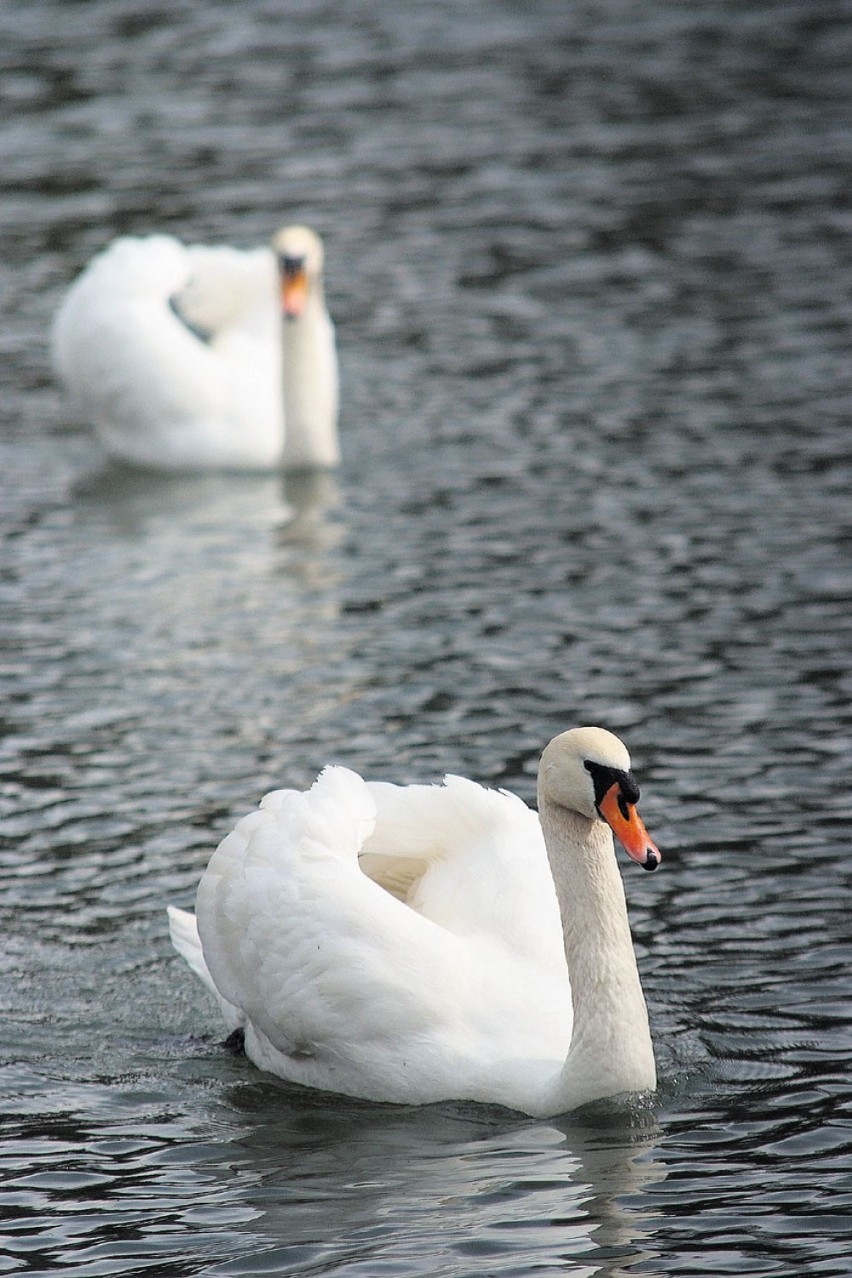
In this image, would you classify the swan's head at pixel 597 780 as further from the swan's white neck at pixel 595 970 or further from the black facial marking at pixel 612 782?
the swan's white neck at pixel 595 970

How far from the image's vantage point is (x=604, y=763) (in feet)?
24.3

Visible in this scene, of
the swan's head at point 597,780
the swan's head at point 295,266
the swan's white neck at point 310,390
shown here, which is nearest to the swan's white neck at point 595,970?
the swan's head at point 597,780

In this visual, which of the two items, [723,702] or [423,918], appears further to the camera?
[723,702]

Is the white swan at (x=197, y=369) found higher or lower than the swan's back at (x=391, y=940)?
higher

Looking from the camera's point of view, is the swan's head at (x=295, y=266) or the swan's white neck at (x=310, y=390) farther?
the swan's head at (x=295, y=266)

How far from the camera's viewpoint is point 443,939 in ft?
25.9

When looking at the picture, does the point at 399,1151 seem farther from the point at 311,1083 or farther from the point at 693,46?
the point at 693,46

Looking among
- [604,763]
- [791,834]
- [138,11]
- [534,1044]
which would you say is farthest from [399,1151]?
[138,11]

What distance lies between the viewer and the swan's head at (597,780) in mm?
7379

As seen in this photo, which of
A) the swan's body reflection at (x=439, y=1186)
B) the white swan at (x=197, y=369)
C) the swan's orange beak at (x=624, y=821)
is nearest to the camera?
the swan's body reflection at (x=439, y=1186)

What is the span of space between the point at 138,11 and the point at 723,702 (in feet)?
64.3

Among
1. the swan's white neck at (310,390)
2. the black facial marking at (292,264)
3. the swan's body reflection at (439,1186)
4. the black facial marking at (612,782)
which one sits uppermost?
the black facial marking at (292,264)

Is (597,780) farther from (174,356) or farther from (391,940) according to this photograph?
(174,356)

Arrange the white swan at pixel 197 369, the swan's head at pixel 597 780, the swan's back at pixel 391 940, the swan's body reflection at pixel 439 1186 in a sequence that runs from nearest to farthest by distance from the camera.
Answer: the swan's body reflection at pixel 439 1186, the swan's head at pixel 597 780, the swan's back at pixel 391 940, the white swan at pixel 197 369
